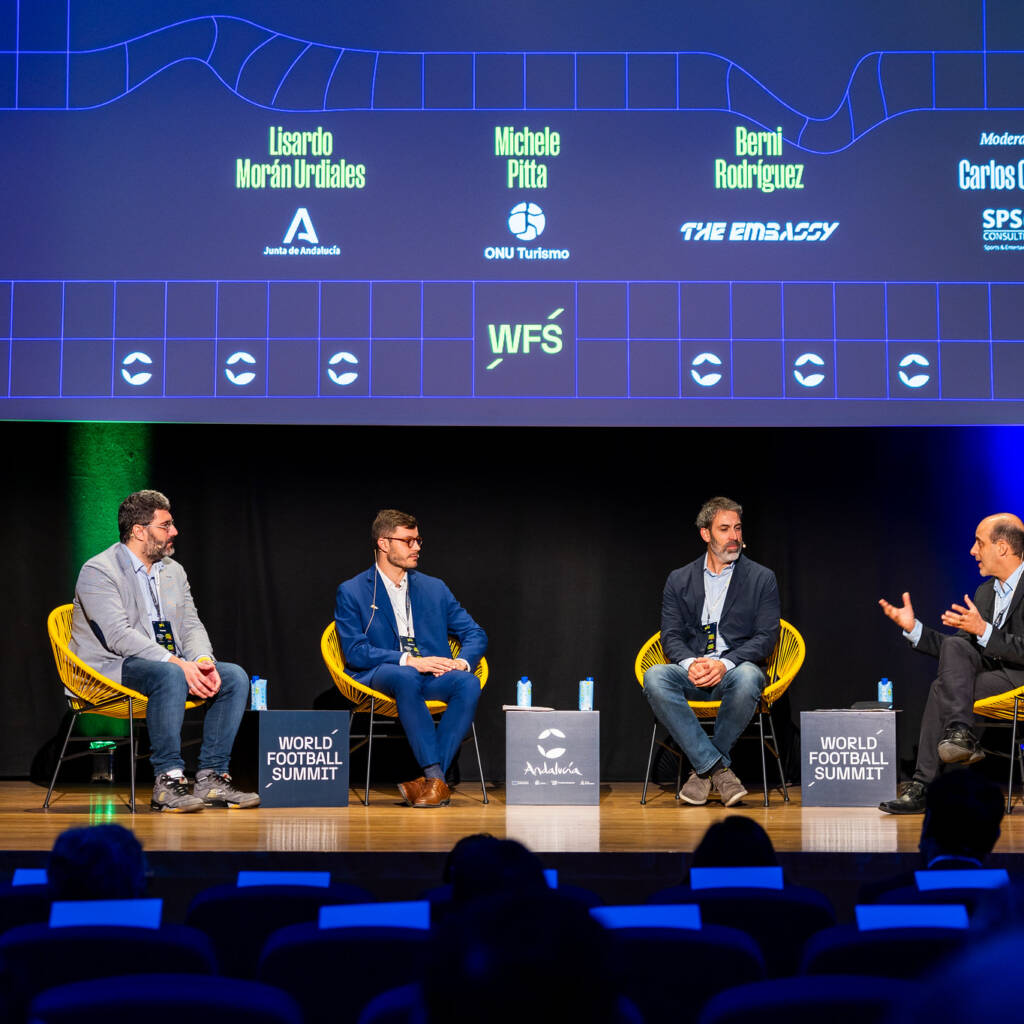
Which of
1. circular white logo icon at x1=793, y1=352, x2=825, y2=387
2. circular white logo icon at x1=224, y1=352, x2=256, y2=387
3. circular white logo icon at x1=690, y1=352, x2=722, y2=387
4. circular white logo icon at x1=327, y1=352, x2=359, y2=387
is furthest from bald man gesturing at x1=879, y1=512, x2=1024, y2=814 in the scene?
circular white logo icon at x1=224, y1=352, x2=256, y2=387

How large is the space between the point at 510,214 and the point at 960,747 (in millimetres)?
2858

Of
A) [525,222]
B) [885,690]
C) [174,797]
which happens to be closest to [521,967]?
[174,797]

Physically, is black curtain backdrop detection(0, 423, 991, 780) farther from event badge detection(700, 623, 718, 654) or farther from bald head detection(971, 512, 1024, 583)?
bald head detection(971, 512, 1024, 583)

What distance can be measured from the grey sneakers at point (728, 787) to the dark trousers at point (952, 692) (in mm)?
698

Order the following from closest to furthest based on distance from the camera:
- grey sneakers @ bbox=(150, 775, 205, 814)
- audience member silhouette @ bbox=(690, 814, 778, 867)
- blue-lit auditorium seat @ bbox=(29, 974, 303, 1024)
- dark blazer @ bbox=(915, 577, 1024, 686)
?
1. blue-lit auditorium seat @ bbox=(29, 974, 303, 1024)
2. audience member silhouette @ bbox=(690, 814, 778, 867)
3. grey sneakers @ bbox=(150, 775, 205, 814)
4. dark blazer @ bbox=(915, 577, 1024, 686)

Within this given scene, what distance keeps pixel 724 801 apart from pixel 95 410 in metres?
3.09

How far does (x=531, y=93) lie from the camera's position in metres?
5.69

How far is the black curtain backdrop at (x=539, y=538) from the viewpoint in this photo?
6180 mm

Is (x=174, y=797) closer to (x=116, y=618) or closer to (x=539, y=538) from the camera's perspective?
(x=116, y=618)

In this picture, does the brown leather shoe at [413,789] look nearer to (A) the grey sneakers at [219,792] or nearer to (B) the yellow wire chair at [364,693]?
(B) the yellow wire chair at [364,693]

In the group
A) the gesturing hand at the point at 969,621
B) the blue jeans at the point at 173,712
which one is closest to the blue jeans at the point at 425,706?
the blue jeans at the point at 173,712

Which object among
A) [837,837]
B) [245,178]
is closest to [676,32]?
[245,178]

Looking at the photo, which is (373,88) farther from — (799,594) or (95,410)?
(799,594)

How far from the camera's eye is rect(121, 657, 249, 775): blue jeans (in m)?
5.10
